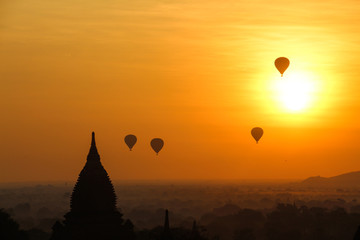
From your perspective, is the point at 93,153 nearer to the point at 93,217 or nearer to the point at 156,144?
the point at 93,217

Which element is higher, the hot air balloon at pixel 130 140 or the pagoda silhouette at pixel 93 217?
the hot air balloon at pixel 130 140

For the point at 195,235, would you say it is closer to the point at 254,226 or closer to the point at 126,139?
the point at 126,139

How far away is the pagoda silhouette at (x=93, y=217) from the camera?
60719 mm

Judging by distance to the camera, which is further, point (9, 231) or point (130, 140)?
point (130, 140)

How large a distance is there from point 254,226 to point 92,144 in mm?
135718

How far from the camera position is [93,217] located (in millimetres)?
60844

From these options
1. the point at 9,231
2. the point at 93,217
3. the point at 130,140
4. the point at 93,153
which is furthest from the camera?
the point at 130,140

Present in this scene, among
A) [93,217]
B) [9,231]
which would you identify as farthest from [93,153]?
[9,231]

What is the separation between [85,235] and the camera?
6078 cm

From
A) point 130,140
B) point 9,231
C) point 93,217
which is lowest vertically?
point 93,217

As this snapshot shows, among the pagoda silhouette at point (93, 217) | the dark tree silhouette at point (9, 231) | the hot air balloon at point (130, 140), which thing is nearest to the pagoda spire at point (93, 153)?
the pagoda silhouette at point (93, 217)

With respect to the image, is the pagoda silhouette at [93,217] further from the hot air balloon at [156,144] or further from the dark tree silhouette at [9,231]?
the hot air balloon at [156,144]

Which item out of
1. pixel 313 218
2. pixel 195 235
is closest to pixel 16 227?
pixel 195 235

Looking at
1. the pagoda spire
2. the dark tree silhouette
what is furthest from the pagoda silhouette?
the dark tree silhouette
